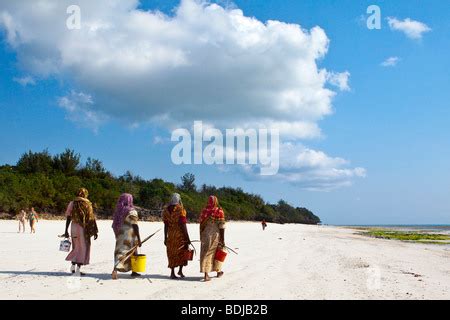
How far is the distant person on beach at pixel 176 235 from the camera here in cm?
1064

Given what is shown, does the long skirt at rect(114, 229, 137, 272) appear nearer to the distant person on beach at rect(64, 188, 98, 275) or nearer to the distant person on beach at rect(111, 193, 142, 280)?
the distant person on beach at rect(111, 193, 142, 280)

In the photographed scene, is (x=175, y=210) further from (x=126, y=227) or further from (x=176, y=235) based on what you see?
(x=126, y=227)

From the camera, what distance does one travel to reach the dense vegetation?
46.9 metres

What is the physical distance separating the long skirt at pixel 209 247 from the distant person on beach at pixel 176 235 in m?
0.38

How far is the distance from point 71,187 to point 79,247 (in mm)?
46348

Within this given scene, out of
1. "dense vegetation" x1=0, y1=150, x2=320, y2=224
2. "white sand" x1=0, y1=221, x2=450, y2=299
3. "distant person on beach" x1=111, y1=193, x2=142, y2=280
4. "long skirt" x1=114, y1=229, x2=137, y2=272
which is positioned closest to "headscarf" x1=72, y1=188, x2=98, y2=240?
"distant person on beach" x1=111, y1=193, x2=142, y2=280

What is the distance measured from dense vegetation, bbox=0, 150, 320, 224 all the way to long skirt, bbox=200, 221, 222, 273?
36888 mm

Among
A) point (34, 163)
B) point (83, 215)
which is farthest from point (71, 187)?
point (83, 215)

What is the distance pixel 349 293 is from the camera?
8.81 meters
